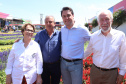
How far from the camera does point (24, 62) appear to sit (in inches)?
83.7

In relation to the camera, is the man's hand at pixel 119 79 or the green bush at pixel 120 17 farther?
the green bush at pixel 120 17

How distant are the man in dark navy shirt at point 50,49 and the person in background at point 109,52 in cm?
→ 100

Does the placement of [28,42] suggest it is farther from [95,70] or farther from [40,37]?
[95,70]

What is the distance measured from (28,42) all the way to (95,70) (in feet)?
5.26

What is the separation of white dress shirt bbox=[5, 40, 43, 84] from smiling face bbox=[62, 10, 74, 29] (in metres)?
0.96

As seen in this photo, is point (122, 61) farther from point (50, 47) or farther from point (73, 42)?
Result: point (50, 47)

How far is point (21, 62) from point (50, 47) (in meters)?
0.75

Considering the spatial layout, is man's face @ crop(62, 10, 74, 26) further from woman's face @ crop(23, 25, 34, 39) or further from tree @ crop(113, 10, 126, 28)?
tree @ crop(113, 10, 126, 28)

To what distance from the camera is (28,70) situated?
7.16 feet

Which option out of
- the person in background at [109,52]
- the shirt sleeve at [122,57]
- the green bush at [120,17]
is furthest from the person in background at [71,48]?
the green bush at [120,17]

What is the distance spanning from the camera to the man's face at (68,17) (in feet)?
8.12

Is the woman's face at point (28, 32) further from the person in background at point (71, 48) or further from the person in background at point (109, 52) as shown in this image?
the person in background at point (109, 52)

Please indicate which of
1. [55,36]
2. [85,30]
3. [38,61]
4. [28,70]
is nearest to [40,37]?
[55,36]

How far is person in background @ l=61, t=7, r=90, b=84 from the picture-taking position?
2.47 meters
